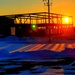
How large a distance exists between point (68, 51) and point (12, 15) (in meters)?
65.5

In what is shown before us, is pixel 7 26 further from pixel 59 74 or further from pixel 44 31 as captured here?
pixel 59 74

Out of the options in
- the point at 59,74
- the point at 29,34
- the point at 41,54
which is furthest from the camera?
the point at 29,34

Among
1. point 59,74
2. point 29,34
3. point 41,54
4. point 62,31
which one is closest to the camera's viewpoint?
point 59,74

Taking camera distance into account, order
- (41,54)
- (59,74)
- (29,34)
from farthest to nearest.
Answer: (29,34) < (41,54) < (59,74)

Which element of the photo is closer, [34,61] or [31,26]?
[34,61]

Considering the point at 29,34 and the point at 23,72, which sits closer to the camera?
the point at 23,72

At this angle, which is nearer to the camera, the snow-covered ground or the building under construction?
the snow-covered ground

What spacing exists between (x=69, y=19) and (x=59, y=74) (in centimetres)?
8545

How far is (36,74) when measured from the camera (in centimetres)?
1452

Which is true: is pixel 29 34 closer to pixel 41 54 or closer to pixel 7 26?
pixel 7 26

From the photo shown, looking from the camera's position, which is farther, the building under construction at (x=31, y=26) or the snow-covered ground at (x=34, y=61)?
the building under construction at (x=31, y=26)

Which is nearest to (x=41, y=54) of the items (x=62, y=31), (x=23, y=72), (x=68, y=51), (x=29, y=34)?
(x=68, y=51)

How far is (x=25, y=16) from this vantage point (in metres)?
91.4

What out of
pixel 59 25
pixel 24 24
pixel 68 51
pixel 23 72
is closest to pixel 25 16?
pixel 24 24
